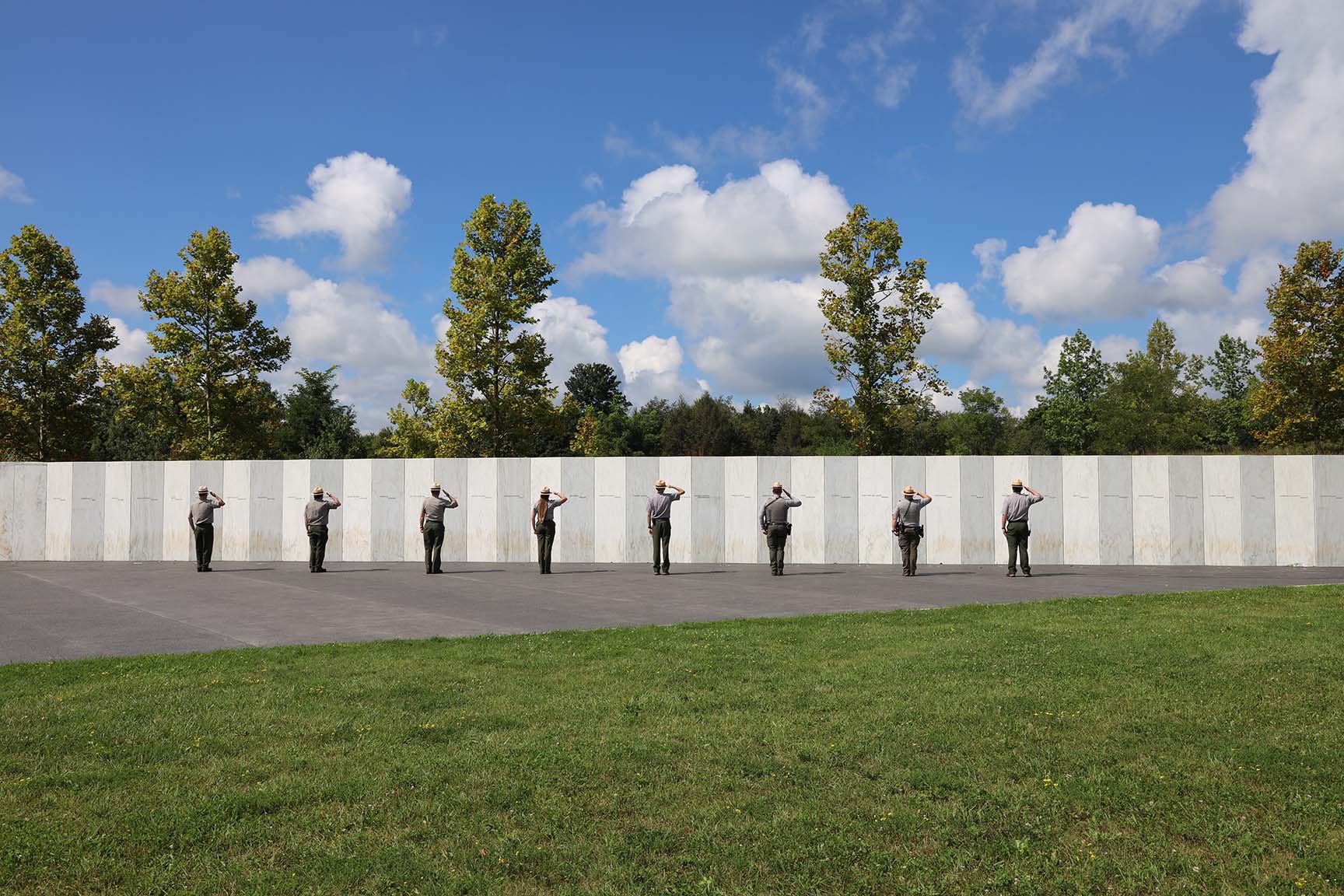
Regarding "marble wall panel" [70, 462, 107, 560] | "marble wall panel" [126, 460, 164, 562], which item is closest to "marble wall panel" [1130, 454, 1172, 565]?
"marble wall panel" [126, 460, 164, 562]

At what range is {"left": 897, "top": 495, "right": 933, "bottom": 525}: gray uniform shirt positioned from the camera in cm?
1904

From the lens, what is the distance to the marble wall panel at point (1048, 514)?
70.7ft

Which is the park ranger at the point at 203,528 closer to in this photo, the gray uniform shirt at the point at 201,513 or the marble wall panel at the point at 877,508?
the gray uniform shirt at the point at 201,513

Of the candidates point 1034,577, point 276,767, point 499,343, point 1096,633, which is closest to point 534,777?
Answer: point 276,767

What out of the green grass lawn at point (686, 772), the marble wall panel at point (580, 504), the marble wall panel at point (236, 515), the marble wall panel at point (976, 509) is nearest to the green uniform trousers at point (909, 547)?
the marble wall panel at point (976, 509)

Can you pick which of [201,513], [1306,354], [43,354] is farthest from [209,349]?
[1306,354]

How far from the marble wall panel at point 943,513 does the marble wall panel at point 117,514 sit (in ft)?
64.4

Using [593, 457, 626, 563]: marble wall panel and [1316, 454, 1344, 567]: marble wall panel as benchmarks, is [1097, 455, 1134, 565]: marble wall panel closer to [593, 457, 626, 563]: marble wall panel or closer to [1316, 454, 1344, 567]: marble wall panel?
[1316, 454, 1344, 567]: marble wall panel

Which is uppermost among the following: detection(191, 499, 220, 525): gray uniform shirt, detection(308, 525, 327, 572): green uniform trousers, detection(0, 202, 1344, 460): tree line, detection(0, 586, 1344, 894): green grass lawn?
detection(0, 202, 1344, 460): tree line

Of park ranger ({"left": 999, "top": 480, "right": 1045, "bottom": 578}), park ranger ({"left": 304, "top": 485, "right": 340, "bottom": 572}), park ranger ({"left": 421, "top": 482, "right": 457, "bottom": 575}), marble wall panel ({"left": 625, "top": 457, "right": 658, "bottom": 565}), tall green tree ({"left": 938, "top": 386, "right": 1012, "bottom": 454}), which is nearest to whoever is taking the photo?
park ranger ({"left": 999, "top": 480, "right": 1045, "bottom": 578})

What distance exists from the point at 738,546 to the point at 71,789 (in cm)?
1762

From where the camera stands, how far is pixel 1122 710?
6.46m

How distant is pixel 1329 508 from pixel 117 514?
28942 millimetres

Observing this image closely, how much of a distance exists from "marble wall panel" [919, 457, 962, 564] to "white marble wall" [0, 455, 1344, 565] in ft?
0.09
